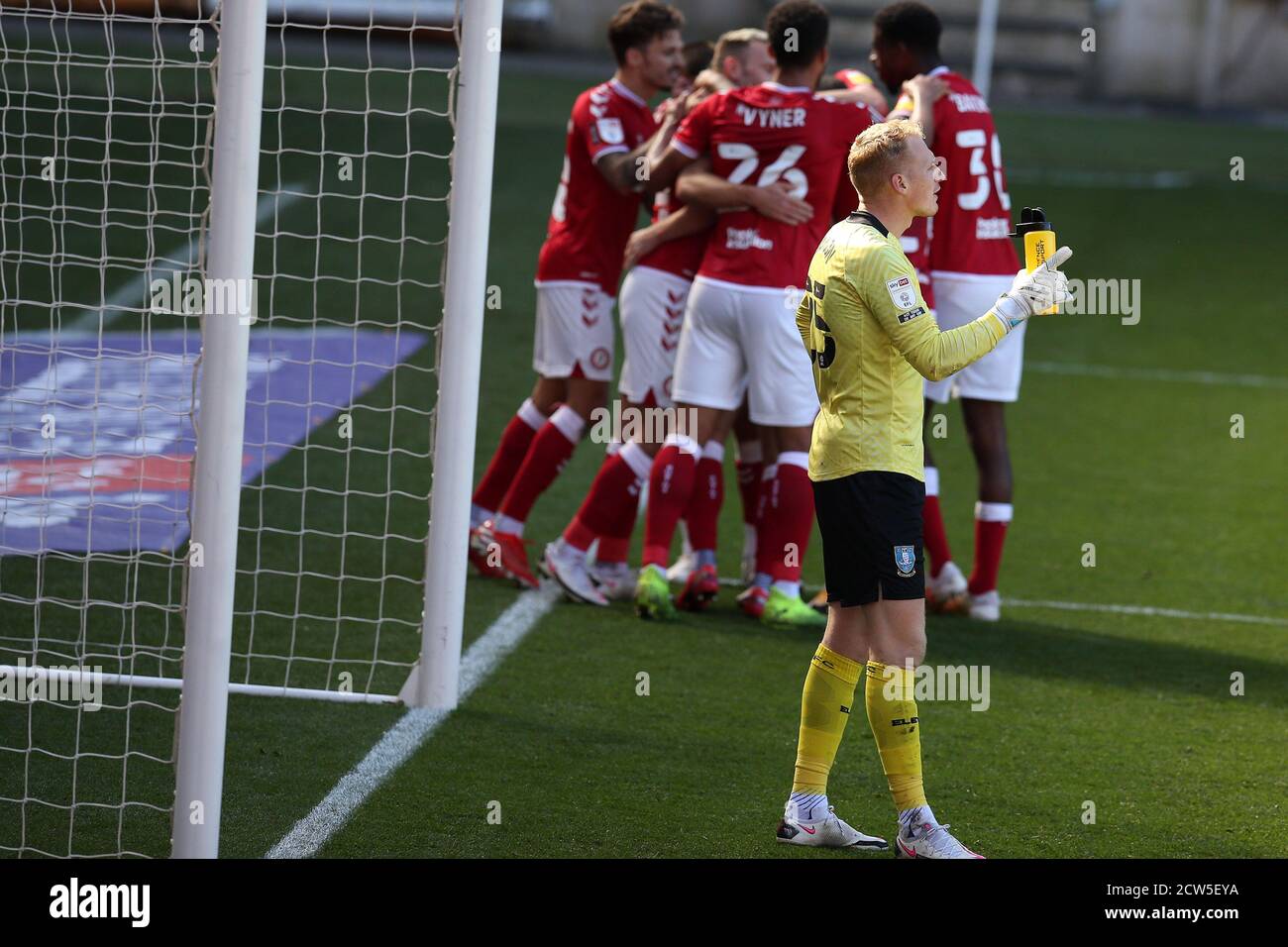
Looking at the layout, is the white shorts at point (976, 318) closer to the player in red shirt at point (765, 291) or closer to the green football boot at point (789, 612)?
the player in red shirt at point (765, 291)

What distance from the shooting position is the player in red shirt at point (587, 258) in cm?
703

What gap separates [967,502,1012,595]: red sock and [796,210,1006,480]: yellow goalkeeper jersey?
257cm

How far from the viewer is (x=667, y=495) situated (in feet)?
21.5

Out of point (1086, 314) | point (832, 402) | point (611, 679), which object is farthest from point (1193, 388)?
point (832, 402)

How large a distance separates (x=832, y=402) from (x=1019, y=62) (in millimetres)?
22097

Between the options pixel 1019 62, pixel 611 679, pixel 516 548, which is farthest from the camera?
pixel 1019 62

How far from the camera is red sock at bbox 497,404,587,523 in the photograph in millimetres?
7105

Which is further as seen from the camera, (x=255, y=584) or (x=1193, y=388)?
(x=1193, y=388)

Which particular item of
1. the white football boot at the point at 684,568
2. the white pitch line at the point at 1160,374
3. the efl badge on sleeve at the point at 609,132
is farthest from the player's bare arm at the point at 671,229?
the white pitch line at the point at 1160,374

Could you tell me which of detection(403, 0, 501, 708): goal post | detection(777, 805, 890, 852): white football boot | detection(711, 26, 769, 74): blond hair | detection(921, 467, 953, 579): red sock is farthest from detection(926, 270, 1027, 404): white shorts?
detection(777, 805, 890, 852): white football boot

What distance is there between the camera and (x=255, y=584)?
6488 millimetres

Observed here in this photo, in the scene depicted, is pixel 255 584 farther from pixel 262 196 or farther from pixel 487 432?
pixel 262 196

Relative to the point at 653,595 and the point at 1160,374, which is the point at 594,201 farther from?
the point at 1160,374

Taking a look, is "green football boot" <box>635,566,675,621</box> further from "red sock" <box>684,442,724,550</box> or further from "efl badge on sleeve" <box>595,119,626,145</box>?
"efl badge on sleeve" <box>595,119,626,145</box>
